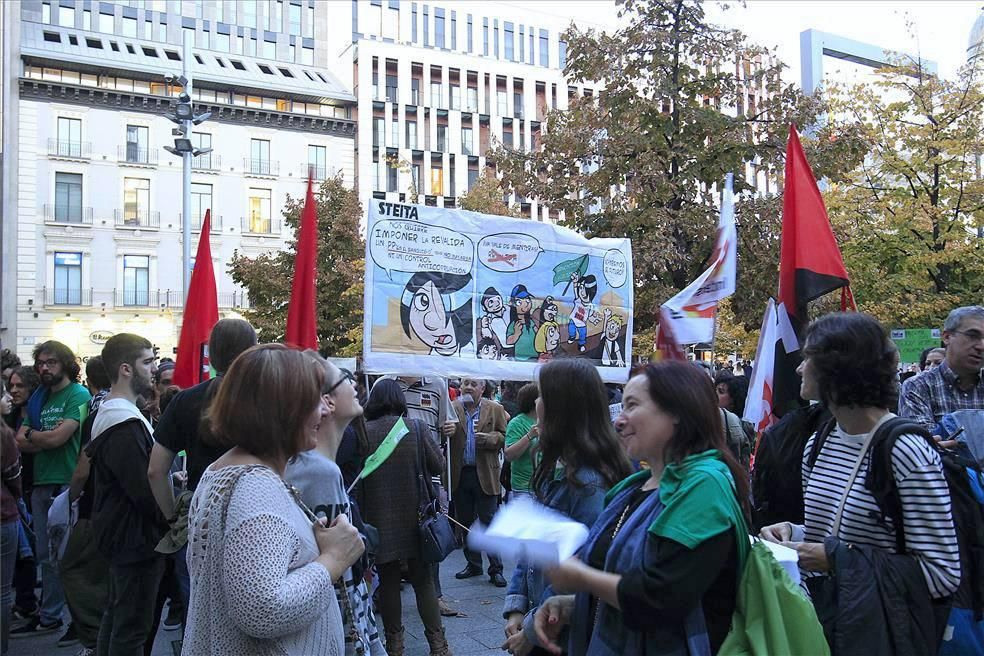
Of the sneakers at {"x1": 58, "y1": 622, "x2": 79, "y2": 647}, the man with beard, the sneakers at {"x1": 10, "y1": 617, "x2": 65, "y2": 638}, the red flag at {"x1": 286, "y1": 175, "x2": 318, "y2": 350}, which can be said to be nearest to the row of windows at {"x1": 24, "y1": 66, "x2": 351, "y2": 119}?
the man with beard

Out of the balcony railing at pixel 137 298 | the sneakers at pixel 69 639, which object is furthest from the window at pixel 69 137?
the sneakers at pixel 69 639

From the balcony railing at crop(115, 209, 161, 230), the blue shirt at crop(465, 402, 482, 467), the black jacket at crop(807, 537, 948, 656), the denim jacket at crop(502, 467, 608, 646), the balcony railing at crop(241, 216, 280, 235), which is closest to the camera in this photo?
the black jacket at crop(807, 537, 948, 656)

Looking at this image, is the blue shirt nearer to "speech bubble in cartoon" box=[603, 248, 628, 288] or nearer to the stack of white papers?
"speech bubble in cartoon" box=[603, 248, 628, 288]

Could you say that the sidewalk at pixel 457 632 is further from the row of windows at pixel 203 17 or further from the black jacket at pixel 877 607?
the row of windows at pixel 203 17

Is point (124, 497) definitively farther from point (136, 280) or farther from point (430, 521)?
point (136, 280)

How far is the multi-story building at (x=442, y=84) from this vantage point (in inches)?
2105

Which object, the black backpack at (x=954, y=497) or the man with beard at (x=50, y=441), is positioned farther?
the man with beard at (x=50, y=441)

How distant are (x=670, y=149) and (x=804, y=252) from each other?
7945mm

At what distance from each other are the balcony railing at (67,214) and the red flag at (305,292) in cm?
4137

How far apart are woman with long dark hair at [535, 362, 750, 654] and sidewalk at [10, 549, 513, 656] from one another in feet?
12.5

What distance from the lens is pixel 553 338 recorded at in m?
6.81

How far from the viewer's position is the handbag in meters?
5.55

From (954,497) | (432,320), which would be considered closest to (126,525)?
(432,320)

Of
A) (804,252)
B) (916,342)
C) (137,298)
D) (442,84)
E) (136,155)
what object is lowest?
(916,342)
